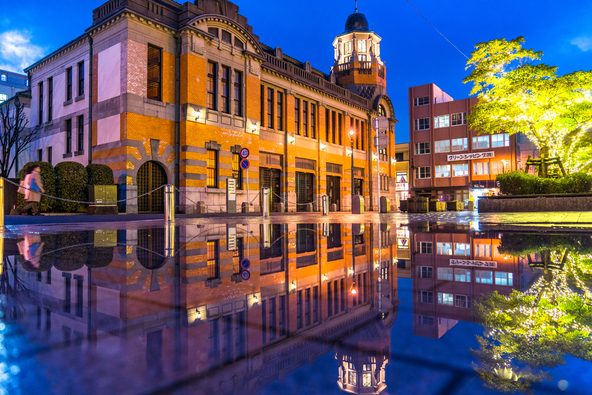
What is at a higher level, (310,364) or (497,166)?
(497,166)

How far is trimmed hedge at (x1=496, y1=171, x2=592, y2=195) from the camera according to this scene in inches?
590

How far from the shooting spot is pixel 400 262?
3480 millimetres

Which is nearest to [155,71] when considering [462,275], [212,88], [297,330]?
[212,88]

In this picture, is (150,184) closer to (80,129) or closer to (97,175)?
(97,175)

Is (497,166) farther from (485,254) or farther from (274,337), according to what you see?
(274,337)

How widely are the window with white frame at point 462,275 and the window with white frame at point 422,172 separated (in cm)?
4995

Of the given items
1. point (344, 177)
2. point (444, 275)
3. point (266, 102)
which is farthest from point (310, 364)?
point (344, 177)

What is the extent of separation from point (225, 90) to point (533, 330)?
23.0 m

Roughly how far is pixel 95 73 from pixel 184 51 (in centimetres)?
515

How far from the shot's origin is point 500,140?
45.2 metres

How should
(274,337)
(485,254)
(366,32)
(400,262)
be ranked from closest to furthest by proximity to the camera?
(274,337)
(400,262)
(485,254)
(366,32)

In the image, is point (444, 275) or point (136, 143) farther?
point (136, 143)

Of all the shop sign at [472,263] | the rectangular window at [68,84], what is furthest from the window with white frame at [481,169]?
the shop sign at [472,263]

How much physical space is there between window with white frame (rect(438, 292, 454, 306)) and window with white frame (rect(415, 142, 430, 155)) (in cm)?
5133
